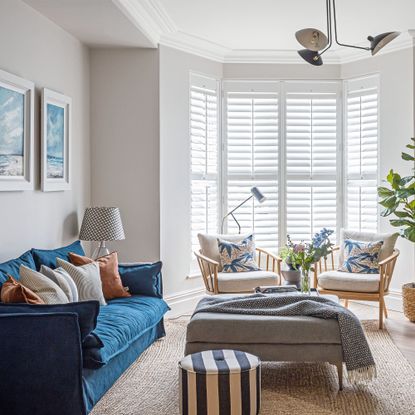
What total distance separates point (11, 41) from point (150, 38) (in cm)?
153

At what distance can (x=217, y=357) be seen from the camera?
3.16m

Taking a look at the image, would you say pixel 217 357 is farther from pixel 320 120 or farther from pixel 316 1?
pixel 320 120

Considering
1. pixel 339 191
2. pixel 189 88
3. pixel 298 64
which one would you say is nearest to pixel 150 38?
pixel 189 88

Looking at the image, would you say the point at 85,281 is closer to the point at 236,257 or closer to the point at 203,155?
the point at 236,257

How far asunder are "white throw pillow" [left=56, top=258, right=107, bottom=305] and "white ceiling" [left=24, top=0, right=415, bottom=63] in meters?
1.94

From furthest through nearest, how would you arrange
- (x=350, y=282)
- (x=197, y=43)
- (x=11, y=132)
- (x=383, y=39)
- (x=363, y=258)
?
(x=197, y=43) < (x=363, y=258) < (x=350, y=282) < (x=11, y=132) < (x=383, y=39)

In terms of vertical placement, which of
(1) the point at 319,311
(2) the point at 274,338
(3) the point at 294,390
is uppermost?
(1) the point at 319,311

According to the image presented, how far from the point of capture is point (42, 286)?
3314 millimetres

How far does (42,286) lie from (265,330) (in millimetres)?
1393

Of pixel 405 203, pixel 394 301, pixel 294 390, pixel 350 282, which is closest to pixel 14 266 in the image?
pixel 294 390

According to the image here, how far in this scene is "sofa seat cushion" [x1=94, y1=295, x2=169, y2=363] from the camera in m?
3.37

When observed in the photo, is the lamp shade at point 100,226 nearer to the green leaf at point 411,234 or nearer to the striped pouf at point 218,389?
the striped pouf at point 218,389

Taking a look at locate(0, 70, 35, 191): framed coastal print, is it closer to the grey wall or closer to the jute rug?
the grey wall

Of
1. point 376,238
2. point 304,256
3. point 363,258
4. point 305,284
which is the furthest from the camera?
point 376,238
